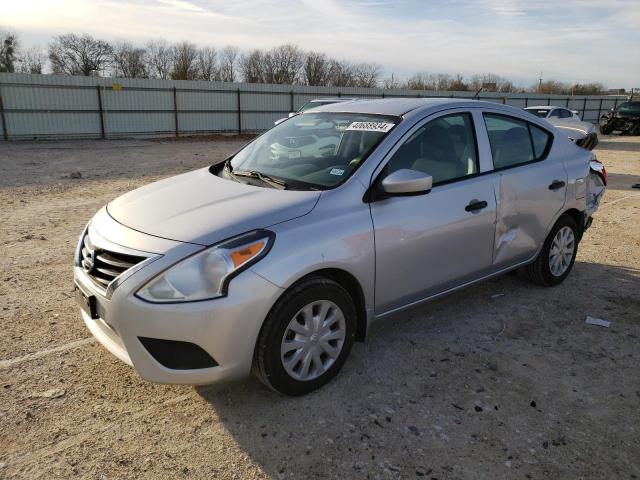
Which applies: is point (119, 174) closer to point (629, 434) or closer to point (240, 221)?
point (240, 221)

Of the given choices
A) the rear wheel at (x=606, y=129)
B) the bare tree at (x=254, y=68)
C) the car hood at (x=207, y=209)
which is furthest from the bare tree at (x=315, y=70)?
the car hood at (x=207, y=209)

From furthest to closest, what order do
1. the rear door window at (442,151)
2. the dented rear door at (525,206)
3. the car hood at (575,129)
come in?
the car hood at (575,129), the dented rear door at (525,206), the rear door window at (442,151)

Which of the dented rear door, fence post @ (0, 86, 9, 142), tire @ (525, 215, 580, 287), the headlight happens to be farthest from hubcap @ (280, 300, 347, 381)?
fence post @ (0, 86, 9, 142)

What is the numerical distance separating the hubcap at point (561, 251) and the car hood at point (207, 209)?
2.76 meters

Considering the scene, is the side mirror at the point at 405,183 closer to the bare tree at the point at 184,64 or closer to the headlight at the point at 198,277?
the headlight at the point at 198,277

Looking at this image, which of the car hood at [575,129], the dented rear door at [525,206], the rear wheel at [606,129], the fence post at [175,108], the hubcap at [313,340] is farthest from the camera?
the rear wheel at [606,129]

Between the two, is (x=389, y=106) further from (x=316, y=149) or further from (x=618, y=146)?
(x=618, y=146)

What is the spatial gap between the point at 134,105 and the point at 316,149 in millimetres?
20907

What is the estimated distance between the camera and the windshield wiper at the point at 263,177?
333cm

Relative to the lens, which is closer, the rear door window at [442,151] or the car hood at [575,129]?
the rear door window at [442,151]

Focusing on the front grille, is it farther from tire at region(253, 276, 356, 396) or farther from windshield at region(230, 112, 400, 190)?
windshield at region(230, 112, 400, 190)

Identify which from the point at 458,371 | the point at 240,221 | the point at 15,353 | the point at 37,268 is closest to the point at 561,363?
the point at 458,371

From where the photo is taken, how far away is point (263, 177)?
3.51 metres

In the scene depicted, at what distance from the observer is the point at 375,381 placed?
10.6 feet
